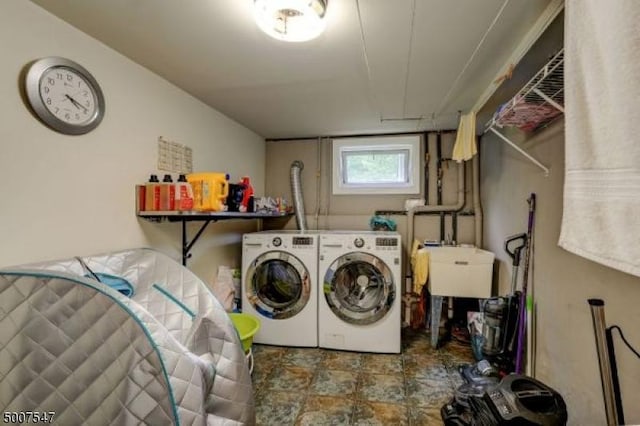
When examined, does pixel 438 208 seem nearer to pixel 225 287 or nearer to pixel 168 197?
pixel 225 287

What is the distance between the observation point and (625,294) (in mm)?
1040

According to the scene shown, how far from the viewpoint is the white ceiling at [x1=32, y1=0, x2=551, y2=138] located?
129 cm

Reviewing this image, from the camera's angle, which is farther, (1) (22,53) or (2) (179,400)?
(1) (22,53)

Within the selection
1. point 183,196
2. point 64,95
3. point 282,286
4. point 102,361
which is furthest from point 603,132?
point 282,286

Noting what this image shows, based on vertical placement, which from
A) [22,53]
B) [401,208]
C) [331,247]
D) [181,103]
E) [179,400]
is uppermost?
[181,103]

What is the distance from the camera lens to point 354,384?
2.05 metres

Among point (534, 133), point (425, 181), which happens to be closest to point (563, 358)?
point (534, 133)

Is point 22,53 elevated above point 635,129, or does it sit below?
above

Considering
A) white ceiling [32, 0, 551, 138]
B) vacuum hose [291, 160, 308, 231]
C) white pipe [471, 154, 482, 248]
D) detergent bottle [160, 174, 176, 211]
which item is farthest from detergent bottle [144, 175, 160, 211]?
white pipe [471, 154, 482, 248]

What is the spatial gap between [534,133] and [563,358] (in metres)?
1.19

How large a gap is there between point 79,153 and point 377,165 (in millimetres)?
2734

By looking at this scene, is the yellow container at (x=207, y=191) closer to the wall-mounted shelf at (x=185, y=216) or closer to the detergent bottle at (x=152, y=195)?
the wall-mounted shelf at (x=185, y=216)

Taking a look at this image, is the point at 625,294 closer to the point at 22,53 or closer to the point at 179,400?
the point at 179,400

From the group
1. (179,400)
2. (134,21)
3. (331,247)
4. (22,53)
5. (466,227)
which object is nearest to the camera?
(179,400)
